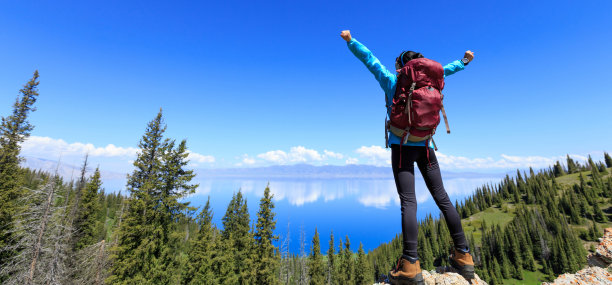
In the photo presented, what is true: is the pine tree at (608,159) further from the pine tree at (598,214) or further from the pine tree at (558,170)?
the pine tree at (598,214)

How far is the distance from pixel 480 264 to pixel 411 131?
4378 inches

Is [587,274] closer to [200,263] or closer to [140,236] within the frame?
[140,236]

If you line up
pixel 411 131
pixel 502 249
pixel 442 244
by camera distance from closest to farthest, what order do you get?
pixel 411 131 → pixel 502 249 → pixel 442 244

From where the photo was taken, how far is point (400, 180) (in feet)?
12.0

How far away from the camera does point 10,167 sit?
63.3ft

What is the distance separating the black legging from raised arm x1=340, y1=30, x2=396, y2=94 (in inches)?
43.5

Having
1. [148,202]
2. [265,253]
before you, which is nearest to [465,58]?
[148,202]

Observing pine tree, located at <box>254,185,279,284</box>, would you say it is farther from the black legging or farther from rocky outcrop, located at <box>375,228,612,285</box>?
the black legging

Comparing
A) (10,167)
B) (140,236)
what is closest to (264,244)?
(140,236)

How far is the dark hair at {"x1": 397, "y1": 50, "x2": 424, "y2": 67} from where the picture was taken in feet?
13.0

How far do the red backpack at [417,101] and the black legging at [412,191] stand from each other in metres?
0.32

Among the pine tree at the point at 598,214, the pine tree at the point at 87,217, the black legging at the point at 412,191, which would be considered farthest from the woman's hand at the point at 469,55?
the pine tree at the point at 598,214

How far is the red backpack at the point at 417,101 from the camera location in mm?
3322

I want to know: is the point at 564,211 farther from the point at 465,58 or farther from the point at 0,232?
the point at 0,232
